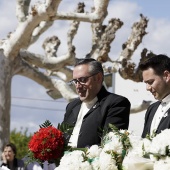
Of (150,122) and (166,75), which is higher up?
(166,75)

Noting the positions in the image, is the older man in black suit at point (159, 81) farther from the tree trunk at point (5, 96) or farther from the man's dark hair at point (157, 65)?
the tree trunk at point (5, 96)

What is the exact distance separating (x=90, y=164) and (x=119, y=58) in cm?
Result: 1743

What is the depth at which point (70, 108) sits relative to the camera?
6129 mm

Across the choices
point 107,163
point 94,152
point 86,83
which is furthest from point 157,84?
point 107,163

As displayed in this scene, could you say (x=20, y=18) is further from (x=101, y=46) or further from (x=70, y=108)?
(x=70, y=108)

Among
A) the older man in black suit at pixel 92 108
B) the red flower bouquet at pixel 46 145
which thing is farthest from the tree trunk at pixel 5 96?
the red flower bouquet at pixel 46 145

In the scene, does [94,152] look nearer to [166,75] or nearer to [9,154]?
[166,75]

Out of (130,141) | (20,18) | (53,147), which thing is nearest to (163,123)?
(53,147)

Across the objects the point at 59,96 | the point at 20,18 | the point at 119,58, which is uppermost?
the point at 20,18

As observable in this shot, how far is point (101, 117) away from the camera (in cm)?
586

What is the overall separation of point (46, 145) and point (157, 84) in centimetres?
91

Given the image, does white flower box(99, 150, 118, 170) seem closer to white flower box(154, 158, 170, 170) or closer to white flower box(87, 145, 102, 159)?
white flower box(87, 145, 102, 159)

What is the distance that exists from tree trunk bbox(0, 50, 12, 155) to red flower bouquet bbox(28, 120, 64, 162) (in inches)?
525

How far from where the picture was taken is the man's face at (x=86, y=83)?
5789 mm
